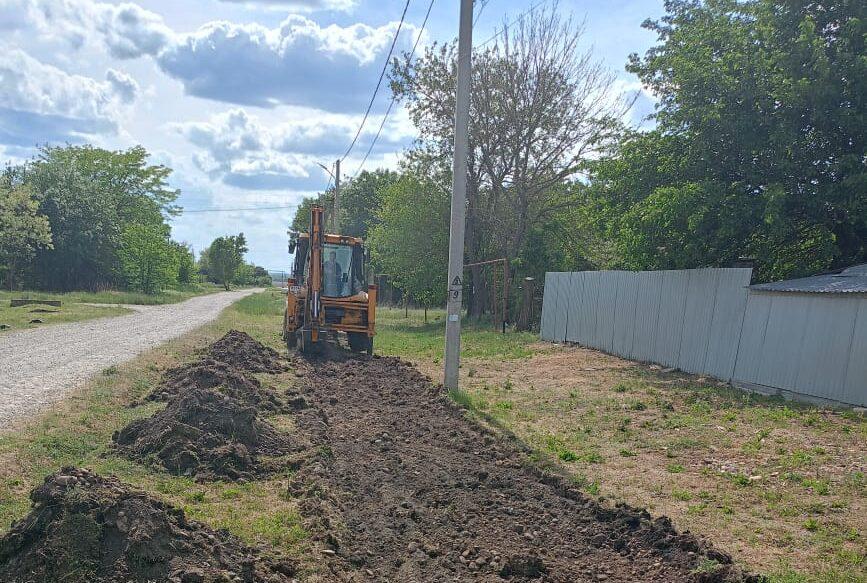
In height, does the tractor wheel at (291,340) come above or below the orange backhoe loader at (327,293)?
below

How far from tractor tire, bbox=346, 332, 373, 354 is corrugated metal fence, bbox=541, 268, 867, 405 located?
6.02 meters

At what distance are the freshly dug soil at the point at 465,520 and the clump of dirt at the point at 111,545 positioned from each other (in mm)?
775

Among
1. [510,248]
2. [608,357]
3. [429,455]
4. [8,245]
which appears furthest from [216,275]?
[429,455]

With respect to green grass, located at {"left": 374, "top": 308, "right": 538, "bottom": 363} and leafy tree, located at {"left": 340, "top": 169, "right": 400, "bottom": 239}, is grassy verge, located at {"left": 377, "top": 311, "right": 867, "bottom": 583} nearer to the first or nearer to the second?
green grass, located at {"left": 374, "top": 308, "right": 538, "bottom": 363}

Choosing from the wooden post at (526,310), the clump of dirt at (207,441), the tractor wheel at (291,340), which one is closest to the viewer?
the clump of dirt at (207,441)

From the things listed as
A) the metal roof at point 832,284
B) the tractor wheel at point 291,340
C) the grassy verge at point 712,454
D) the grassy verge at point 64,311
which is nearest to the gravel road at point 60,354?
the grassy verge at point 64,311

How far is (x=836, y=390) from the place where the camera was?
33.9 feet

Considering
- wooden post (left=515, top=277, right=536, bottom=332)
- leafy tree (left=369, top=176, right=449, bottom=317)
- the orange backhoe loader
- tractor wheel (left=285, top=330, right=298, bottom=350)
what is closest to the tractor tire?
the orange backhoe loader

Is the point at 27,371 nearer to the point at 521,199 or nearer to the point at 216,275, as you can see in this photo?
the point at 521,199

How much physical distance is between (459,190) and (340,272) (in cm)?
705

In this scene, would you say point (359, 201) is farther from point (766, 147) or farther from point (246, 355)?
point (766, 147)

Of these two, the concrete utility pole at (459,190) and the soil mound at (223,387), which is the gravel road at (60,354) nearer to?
the soil mound at (223,387)

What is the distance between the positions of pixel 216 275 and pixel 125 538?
92406 millimetres

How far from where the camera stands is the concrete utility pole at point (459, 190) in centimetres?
1194
